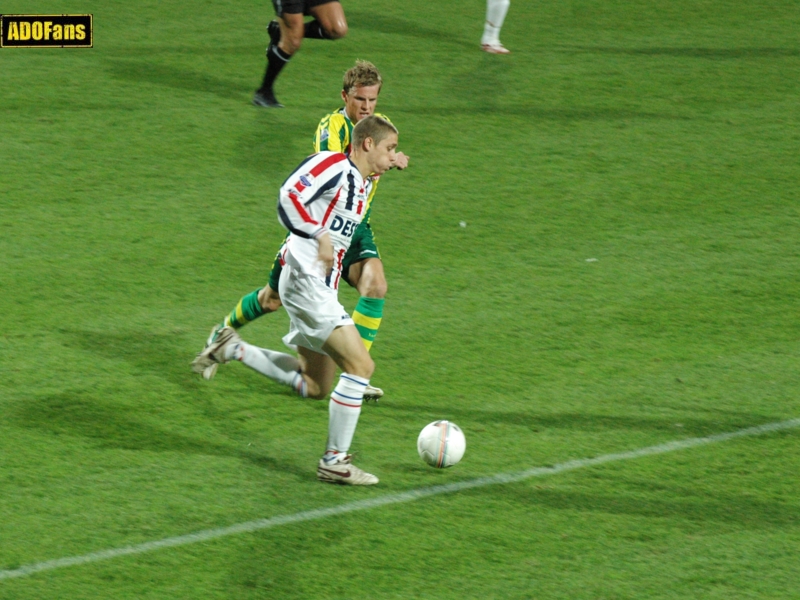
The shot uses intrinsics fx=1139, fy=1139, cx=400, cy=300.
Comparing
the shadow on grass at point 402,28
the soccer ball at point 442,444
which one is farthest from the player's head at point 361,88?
the shadow on grass at point 402,28

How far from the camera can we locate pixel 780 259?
8594mm

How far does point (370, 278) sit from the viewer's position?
6344 mm

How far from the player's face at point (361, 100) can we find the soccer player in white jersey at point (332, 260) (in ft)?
2.73

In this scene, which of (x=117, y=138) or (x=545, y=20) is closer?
(x=117, y=138)

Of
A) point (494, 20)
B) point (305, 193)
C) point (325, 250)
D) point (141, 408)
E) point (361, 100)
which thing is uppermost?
point (361, 100)

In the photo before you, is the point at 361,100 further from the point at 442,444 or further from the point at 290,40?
the point at 290,40

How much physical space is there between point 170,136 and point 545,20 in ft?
19.9

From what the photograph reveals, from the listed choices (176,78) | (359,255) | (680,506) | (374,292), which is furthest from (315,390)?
(176,78)

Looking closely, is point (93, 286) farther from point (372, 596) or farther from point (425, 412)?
point (372, 596)

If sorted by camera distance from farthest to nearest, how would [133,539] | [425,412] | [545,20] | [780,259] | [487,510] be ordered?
[545,20]
[780,259]
[425,412]
[487,510]
[133,539]

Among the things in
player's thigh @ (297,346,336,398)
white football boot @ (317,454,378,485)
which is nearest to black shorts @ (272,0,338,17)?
player's thigh @ (297,346,336,398)

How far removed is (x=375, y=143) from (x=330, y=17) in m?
5.59

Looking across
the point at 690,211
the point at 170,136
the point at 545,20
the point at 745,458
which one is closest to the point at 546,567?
the point at 745,458

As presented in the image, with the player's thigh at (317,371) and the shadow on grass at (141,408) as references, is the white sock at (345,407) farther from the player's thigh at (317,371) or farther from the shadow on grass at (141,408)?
the player's thigh at (317,371)
